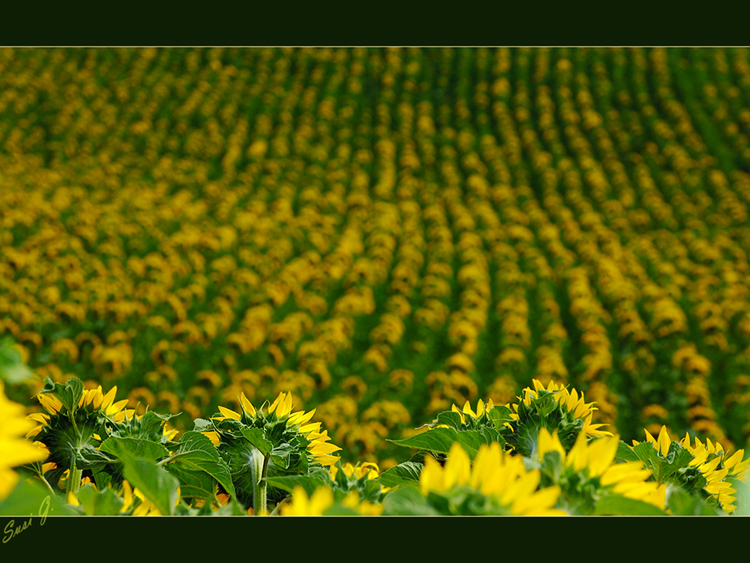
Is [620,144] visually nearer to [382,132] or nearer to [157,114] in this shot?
[382,132]

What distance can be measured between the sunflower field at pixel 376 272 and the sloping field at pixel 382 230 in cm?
2

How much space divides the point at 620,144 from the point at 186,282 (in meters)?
2.91

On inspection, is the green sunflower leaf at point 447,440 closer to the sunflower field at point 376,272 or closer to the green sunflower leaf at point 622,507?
the sunflower field at point 376,272

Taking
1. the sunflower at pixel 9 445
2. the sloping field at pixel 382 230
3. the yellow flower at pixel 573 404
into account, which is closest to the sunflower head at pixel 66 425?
the sunflower at pixel 9 445

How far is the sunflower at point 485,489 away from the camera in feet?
1.42

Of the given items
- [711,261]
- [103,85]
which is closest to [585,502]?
[711,261]

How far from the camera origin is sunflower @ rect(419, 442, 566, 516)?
1.42ft

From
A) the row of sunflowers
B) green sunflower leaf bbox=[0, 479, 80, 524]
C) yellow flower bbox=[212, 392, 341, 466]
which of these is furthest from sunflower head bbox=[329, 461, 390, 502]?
green sunflower leaf bbox=[0, 479, 80, 524]

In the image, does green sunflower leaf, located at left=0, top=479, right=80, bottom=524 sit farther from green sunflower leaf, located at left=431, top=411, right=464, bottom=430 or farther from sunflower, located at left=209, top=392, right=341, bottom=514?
green sunflower leaf, located at left=431, top=411, right=464, bottom=430

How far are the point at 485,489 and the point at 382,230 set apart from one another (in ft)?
11.1

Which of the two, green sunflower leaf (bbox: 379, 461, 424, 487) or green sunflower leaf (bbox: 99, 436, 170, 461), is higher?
green sunflower leaf (bbox: 99, 436, 170, 461)

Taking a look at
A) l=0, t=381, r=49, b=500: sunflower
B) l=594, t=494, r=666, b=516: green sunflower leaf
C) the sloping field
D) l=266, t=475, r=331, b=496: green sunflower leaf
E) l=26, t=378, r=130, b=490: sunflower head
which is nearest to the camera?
l=0, t=381, r=49, b=500: sunflower

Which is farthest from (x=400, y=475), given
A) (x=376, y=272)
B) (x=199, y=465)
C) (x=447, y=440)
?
(x=376, y=272)
